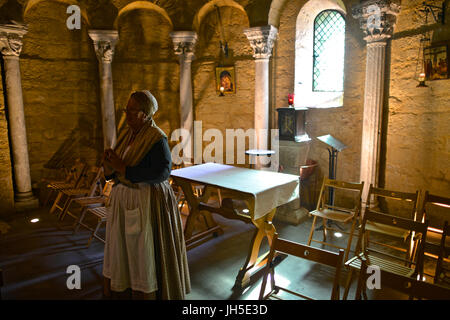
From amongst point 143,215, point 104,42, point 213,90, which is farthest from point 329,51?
point 143,215

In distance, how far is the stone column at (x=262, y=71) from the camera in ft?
20.6

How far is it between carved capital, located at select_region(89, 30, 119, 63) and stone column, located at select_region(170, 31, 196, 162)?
118cm

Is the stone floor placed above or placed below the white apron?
below

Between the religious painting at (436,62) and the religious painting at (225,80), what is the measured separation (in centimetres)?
379

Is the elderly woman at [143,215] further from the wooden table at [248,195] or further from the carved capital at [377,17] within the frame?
the carved capital at [377,17]

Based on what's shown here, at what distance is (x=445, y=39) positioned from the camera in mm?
4500

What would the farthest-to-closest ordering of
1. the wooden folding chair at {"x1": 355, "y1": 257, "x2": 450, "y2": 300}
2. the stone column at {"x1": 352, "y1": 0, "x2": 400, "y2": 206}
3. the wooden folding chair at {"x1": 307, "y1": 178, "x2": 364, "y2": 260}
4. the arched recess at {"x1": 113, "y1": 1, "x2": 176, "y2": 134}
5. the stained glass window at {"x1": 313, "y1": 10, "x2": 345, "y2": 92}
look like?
the arched recess at {"x1": 113, "y1": 1, "x2": 176, "y2": 134} → the stained glass window at {"x1": 313, "y1": 10, "x2": 345, "y2": 92} → the stone column at {"x1": 352, "y1": 0, "x2": 400, "y2": 206} → the wooden folding chair at {"x1": 307, "y1": 178, "x2": 364, "y2": 260} → the wooden folding chair at {"x1": 355, "y1": 257, "x2": 450, "y2": 300}

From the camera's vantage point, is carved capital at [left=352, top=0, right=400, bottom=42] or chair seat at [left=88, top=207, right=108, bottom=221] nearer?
chair seat at [left=88, top=207, right=108, bottom=221]

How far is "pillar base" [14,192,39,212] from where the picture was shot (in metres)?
6.28

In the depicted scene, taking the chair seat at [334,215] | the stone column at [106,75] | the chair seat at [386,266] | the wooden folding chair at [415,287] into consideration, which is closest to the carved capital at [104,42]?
the stone column at [106,75]

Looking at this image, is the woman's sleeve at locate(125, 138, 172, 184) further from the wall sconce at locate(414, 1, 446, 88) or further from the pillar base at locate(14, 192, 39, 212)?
the pillar base at locate(14, 192, 39, 212)

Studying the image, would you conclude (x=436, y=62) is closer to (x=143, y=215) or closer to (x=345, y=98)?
(x=345, y=98)

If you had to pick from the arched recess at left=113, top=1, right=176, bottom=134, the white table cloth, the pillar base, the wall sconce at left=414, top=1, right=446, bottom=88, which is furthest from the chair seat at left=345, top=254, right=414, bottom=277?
the pillar base

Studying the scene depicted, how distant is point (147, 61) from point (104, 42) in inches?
49.3
